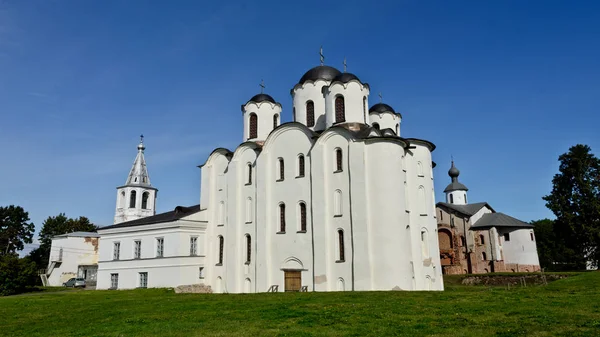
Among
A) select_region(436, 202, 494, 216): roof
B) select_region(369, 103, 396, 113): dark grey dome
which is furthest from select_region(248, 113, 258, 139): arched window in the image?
select_region(436, 202, 494, 216): roof

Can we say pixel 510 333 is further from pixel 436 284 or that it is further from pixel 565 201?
pixel 565 201

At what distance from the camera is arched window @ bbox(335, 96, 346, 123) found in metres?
29.7

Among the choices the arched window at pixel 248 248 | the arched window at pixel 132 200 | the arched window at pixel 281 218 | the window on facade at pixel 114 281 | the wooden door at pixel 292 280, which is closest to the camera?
the wooden door at pixel 292 280

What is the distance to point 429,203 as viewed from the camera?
2975cm

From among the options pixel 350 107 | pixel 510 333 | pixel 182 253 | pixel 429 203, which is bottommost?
pixel 510 333

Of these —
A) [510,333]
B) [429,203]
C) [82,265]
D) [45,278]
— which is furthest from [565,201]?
[45,278]

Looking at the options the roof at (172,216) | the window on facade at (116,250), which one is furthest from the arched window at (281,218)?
the window on facade at (116,250)

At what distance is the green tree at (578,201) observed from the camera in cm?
4212

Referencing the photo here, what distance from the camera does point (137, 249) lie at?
32.8m

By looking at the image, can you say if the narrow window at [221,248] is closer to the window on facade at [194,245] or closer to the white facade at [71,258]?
the window on facade at [194,245]

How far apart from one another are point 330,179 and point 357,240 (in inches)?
163

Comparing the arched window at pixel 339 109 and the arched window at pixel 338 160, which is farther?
the arched window at pixel 339 109

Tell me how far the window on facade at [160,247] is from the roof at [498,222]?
3526 centimetres

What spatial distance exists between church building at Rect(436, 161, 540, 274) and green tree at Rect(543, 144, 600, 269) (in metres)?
4.24
